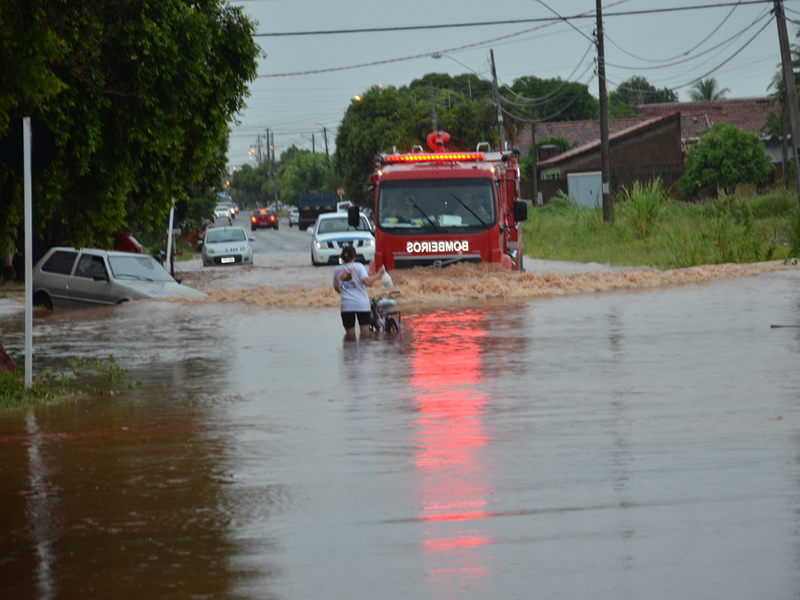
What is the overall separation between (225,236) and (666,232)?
16.5 m

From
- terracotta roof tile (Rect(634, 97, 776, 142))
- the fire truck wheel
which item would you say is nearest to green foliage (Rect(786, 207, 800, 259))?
the fire truck wheel

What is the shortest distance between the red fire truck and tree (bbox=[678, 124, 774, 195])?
47.1 metres

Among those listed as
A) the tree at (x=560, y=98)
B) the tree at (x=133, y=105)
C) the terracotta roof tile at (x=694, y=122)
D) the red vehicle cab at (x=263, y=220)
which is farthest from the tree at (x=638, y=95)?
the tree at (x=133, y=105)

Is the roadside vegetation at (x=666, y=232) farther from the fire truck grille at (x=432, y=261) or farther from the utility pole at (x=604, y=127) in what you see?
the fire truck grille at (x=432, y=261)

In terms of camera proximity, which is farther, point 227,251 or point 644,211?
point 227,251

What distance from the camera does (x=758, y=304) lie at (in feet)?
69.8

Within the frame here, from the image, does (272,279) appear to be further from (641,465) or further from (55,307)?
(641,465)

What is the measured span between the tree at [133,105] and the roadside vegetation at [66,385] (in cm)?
267

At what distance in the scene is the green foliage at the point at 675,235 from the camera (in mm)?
30984

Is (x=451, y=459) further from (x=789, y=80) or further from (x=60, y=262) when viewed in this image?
(x=789, y=80)

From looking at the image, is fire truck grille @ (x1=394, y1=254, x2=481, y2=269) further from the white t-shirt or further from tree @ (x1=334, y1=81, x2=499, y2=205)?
tree @ (x1=334, y1=81, x2=499, y2=205)

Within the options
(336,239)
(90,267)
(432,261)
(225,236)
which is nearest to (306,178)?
(225,236)

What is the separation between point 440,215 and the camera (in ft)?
79.2

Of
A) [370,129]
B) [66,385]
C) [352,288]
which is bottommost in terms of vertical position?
[66,385]
